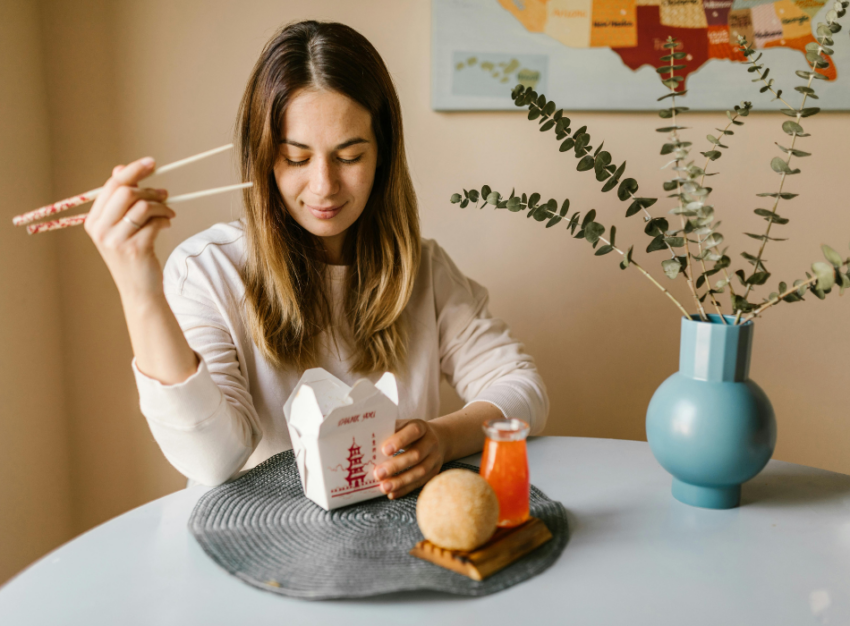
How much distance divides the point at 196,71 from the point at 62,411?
930 mm

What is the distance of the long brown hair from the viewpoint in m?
1.12

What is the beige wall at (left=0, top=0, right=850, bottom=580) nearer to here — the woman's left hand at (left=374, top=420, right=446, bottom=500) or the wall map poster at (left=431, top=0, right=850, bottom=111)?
the wall map poster at (left=431, top=0, right=850, bottom=111)

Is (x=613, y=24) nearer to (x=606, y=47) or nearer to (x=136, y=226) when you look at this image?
(x=606, y=47)

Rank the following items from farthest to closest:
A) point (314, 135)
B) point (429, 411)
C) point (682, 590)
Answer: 1. point (429, 411)
2. point (314, 135)
3. point (682, 590)

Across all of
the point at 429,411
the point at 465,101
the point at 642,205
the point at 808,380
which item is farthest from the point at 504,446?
the point at 808,380

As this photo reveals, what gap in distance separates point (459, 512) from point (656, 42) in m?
1.42

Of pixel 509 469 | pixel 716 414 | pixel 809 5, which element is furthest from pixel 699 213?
pixel 809 5

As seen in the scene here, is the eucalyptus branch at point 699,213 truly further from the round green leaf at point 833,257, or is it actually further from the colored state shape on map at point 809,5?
the colored state shape on map at point 809,5

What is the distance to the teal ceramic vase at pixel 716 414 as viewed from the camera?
793 mm

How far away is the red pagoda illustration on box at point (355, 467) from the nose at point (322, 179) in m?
0.48

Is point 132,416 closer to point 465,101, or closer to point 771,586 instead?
point 465,101

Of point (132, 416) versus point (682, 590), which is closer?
point (682, 590)

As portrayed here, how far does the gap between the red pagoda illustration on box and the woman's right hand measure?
328 millimetres

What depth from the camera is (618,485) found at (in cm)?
91
